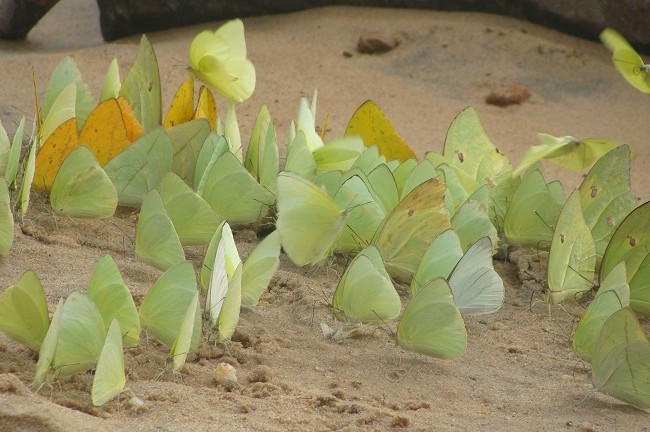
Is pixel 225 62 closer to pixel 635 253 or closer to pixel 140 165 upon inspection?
pixel 140 165

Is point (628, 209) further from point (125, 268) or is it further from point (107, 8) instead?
point (107, 8)

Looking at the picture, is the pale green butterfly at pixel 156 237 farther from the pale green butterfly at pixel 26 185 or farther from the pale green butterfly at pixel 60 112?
the pale green butterfly at pixel 60 112

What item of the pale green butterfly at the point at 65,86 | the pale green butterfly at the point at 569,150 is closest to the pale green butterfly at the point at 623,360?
the pale green butterfly at the point at 569,150

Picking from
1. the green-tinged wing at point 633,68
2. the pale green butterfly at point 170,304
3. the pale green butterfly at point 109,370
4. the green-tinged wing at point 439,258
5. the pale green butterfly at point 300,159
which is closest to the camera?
the pale green butterfly at point 109,370

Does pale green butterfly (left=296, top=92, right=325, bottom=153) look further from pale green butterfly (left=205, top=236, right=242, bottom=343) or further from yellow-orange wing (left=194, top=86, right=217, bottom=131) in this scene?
pale green butterfly (left=205, top=236, right=242, bottom=343)

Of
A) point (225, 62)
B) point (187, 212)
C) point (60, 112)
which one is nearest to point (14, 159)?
point (60, 112)

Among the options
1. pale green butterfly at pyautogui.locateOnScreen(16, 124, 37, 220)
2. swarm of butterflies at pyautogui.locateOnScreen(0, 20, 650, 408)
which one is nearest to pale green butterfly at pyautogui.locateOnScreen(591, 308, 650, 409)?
swarm of butterflies at pyautogui.locateOnScreen(0, 20, 650, 408)
